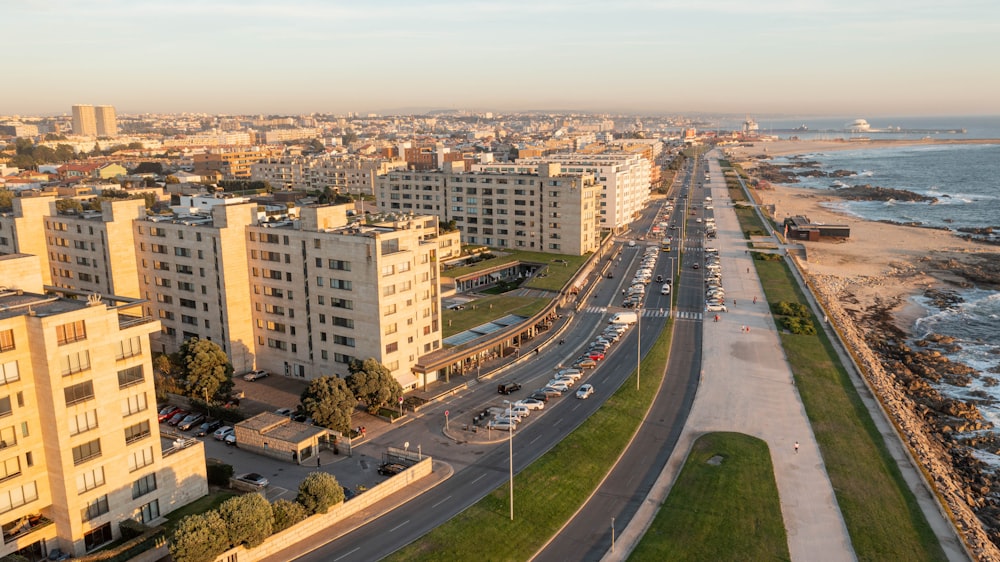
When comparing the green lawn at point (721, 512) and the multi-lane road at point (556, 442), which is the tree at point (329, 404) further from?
the green lawn at point (721, 512)

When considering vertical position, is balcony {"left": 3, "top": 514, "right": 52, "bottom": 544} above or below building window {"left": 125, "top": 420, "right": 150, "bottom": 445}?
Result: below

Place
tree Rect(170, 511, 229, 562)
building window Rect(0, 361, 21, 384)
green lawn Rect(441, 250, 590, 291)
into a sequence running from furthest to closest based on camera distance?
green lawn Rect(441, 250, 590, 291)
building window Rect(0, 361, 21, 384)
tree Rect(170, 511, 229, 562)

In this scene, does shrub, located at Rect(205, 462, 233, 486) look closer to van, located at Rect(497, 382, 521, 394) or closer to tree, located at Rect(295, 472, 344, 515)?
tree, located at Rect(295, 472, 344, 515)

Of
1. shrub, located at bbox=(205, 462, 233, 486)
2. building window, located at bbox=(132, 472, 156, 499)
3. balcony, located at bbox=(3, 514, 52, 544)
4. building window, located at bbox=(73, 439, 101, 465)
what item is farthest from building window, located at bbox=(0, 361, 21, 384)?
shrub, located at bbox=(205, 462, 233, 486)

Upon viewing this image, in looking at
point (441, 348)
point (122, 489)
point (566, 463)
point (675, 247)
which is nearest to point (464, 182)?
point (675, 247)

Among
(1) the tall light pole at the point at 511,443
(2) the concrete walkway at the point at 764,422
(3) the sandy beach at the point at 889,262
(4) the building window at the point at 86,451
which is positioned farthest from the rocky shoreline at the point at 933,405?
(4) the building window at the point at 86,451

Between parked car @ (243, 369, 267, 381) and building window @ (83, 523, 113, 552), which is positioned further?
parked car @ (243, 369, 267, 381)

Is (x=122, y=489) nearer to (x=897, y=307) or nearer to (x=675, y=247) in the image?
(x=897, y=307)

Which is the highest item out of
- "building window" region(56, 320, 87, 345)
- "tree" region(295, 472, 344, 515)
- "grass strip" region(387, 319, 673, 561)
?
"building window" region(56, 320, 87, 345)
